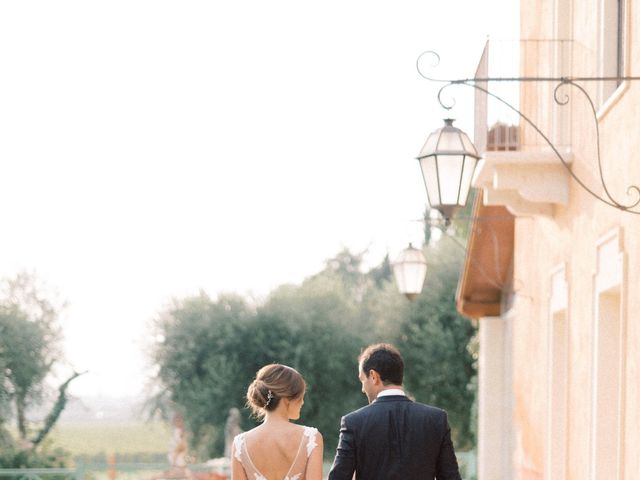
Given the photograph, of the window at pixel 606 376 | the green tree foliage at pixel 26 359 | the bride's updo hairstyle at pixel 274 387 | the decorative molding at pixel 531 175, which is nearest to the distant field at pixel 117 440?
the green tree foliage at pixel 26 359

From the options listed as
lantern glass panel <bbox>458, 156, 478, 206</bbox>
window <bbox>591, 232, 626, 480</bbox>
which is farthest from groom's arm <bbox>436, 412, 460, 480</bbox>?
lantern glass panel <bbox>458, 156, 478, 206</bbox>

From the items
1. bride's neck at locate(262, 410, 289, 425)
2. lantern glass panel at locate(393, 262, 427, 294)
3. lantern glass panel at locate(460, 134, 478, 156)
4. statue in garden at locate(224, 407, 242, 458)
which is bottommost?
statue in garden at locate(224, 407, 242, 458)

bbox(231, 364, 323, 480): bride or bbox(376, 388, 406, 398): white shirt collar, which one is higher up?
bbox(376, 388, 406, 398): white shirt collar

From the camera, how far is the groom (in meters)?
6.69

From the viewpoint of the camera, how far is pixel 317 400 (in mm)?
33094

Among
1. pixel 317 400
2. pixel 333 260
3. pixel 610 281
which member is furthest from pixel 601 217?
pixel 333 260

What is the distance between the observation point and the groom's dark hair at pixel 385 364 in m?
6.77

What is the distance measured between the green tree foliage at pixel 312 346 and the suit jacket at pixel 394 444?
26003 millimetres

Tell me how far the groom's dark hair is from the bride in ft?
1.43

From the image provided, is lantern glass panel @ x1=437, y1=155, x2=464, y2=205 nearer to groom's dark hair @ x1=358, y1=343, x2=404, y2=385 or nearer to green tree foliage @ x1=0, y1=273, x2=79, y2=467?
groom's dark hair @ x1=358, y1=343, x2=404, y2=385

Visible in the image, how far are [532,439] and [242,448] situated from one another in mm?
7690

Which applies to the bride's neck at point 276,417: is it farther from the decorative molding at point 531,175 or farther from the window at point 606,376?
the decorative molding at point 531,175

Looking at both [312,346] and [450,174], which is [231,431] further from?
[450,174]

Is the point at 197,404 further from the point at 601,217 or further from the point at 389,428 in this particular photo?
the point at 389,428
